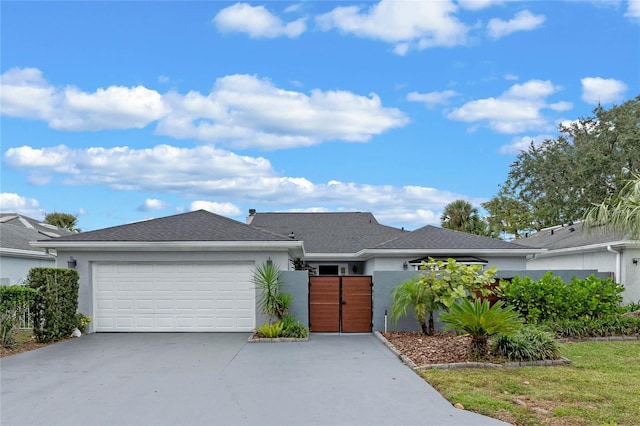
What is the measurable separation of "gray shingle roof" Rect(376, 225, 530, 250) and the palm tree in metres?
4.34

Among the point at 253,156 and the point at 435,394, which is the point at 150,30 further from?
the point at 435,394

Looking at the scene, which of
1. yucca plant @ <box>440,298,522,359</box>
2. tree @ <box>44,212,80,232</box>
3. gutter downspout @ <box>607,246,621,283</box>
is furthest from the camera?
tree @ <box>44,212,80,232</box>

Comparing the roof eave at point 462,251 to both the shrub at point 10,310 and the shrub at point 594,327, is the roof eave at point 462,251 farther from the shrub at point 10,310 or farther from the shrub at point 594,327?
the shrub at point 10,310

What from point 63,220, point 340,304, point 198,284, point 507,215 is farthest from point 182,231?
point 63,220

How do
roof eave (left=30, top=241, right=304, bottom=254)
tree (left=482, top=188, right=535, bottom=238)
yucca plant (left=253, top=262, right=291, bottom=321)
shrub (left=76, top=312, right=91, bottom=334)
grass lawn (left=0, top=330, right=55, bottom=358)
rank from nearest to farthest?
grass lawn (left=0, top=330, right=55, bottom=358) → yucca plant (left=253, top=262, right=291, bottom=321) → shrub (left=76, top=312, right=91, bottom=334) → roof eave (left=30, top=241, right=304, bottom=254) → tree (left=482, top=188, right=535, bottom=238)

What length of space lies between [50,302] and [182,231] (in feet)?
13.0

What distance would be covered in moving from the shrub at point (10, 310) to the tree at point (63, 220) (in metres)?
37.9

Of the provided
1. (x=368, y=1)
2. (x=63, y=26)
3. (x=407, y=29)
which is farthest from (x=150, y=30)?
(x=407, y=29)

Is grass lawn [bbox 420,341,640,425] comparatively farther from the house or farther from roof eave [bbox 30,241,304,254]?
roof eave [bbox 30,241,304,254]

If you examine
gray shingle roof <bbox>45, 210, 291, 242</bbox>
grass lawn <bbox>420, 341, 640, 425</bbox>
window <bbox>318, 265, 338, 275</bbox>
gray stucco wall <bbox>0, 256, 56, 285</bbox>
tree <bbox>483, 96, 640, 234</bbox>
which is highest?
tree <bbox>483, 96, 640, 234</bbox>

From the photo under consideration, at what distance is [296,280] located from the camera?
14016 mm

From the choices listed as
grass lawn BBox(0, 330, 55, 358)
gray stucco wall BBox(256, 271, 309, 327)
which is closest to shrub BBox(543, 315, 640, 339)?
gray stucco wall BBox(256, 271, 309, 327)

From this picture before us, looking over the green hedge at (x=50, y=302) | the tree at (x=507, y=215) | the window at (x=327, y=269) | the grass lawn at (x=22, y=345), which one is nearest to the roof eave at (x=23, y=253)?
the grass lawn at (x=22, y=345)

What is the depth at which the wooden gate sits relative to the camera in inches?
561
